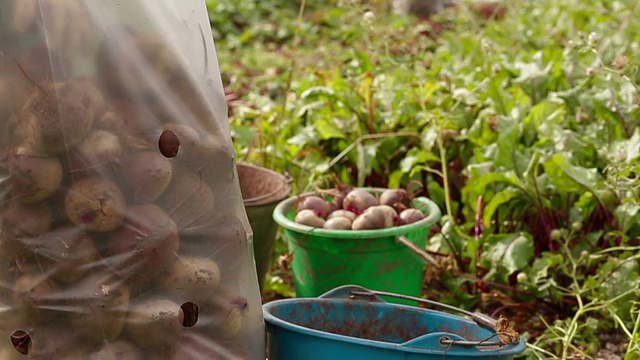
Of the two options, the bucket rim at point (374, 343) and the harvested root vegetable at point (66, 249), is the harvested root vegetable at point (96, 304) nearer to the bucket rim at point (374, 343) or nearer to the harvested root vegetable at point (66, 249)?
the harvested root vegetable at point (66, 249)

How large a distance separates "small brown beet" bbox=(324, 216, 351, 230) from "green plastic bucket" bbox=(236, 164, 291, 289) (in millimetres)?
257

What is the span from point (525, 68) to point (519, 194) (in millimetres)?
943

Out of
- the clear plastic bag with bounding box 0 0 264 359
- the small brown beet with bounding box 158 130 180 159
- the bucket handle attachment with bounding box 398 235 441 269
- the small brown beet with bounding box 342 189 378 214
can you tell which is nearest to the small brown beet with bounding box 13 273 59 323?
the clear plastic bag with bounding box 0 0 264 359

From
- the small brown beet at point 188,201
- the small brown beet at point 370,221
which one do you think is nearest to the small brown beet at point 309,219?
the small brown beet at point 370,221

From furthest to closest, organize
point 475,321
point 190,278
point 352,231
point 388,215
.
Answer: point 388,215 < point 352,231 < point 475,321 < point 190,278

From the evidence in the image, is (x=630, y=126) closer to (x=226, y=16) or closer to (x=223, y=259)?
(x=223, y=259)

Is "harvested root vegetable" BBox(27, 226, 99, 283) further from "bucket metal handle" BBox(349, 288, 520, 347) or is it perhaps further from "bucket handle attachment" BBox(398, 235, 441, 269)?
"bucket handle attachment" BBox(398, 235, 441, 269)

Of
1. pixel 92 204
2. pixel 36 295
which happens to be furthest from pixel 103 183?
pixel 36 295

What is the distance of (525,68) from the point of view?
13.1ft

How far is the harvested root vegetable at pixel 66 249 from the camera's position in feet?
6.13

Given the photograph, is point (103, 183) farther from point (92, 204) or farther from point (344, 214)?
point (344, 214)

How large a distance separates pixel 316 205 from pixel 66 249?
1.22 meters

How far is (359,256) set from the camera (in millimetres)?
2807

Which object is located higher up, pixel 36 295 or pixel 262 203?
pixel 36 295
